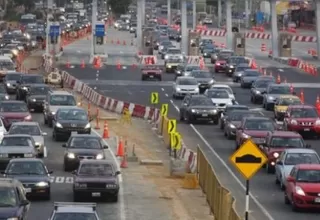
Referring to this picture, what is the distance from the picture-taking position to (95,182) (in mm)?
34875

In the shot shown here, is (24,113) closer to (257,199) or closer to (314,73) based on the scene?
(257,199)

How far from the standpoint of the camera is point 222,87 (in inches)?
2511

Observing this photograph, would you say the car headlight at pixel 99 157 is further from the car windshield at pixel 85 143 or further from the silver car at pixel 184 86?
the silver car at pixel 184 86

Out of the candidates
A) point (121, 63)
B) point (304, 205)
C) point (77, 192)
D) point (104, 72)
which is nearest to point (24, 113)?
point (77, 192)

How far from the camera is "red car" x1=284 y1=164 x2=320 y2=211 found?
3319cm

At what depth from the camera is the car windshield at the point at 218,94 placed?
61469 millimetres

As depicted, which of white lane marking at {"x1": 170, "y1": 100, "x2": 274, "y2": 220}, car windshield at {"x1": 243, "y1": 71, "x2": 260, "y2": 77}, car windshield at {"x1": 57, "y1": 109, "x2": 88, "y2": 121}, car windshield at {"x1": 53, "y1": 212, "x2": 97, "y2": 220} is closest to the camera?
car windshield at {"x1": 53, "y1": 212, "x2": 97, "y2": 220}

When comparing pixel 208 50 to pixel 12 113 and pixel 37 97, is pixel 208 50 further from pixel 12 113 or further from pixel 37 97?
pixel 12 113

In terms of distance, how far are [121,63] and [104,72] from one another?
31.3 ft

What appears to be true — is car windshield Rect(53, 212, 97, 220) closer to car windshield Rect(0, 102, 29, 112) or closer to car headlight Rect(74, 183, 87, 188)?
car headlight Rect(74, 183, 87, 188)

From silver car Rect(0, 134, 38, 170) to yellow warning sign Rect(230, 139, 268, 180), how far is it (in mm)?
14252

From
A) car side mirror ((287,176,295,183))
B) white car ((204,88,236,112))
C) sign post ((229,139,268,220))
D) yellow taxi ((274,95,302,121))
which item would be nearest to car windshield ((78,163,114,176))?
car side mirror ((287,176,295,183))

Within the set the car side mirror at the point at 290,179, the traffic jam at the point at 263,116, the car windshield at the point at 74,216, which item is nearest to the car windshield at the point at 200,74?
the traffic jam at the point at 263,116

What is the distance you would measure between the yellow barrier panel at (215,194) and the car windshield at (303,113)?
14.4 metres
